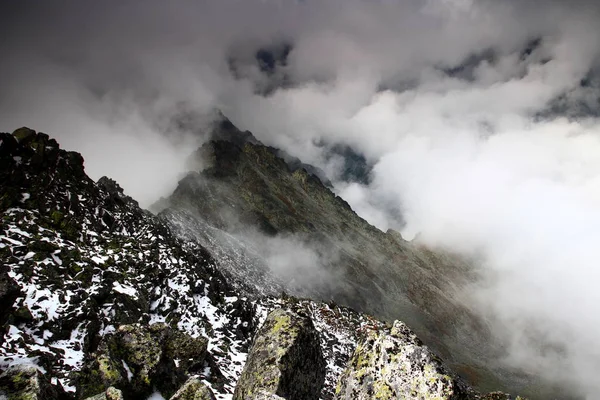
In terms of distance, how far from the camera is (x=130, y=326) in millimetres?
17750

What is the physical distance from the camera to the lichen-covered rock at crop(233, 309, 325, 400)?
10492mm

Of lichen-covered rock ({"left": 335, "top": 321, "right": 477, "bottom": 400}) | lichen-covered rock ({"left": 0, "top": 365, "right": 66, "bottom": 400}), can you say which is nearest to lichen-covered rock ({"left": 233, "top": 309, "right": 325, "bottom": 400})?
lichen-covered rock ({"left": 335, "top": 321, "right": 477, "bottom": 400})

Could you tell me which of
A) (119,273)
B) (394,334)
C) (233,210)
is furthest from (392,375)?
(233,210)

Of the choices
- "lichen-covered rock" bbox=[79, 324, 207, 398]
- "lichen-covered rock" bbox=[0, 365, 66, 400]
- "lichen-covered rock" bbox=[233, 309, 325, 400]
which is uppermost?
"lichen-covered rock" bbox=[233, 309, 325, 400]

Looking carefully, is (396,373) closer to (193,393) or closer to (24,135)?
(193,393)

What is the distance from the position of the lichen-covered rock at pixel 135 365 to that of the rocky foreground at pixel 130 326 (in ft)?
0.17

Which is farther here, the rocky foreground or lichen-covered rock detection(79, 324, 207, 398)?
lichen-covered rock detection(79, 324, 207, 398)

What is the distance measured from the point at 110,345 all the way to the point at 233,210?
554 feet

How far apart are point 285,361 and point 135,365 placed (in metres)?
8.99

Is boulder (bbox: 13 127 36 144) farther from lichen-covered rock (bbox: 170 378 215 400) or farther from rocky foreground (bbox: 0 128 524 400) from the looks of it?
lichen-covered rock (bbox: 170 378 215 400)

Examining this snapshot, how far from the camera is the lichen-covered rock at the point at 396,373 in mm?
7379

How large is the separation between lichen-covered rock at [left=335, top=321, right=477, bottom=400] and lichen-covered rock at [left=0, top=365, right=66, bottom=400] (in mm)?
9440

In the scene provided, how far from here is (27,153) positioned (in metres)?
35.3

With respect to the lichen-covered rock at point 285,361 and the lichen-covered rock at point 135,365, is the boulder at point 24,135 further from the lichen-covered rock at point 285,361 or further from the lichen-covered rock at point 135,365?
the lichen-covered rock at point 285,361
